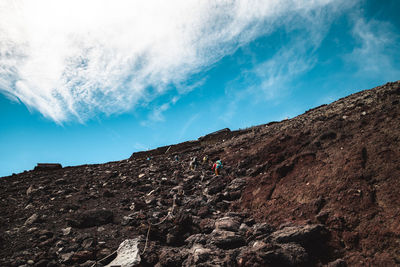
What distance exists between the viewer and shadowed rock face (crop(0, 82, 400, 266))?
416 cm

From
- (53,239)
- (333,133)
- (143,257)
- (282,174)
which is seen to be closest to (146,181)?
(53,239)

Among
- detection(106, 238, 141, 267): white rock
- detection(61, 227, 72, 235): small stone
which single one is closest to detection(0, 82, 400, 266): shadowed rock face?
detection(61, 227, 72, 235): small stone

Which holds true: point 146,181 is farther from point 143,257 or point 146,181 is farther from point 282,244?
point 282,244

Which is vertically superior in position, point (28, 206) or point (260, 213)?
point (28, 206)

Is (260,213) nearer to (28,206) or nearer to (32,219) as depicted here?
(32,219)

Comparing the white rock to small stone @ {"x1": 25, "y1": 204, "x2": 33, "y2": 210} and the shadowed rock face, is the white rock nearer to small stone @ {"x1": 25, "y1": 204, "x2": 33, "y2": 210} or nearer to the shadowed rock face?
the shadowed rock face

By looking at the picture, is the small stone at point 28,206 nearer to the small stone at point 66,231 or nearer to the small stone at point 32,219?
the small stone at point 32,219

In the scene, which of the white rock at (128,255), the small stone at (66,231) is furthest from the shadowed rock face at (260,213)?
the white rock at (128,255)

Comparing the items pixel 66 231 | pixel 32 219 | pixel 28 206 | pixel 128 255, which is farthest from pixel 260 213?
pixel 28 206

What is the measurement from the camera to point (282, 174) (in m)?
7.60

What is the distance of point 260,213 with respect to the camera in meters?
6.26

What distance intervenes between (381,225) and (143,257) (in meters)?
5.43

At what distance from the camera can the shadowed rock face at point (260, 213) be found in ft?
13.6

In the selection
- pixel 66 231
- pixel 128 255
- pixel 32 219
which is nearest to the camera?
pixel 128 255
